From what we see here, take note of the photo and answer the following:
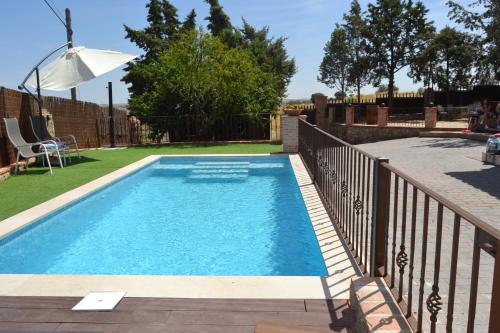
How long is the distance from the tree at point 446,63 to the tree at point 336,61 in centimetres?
919

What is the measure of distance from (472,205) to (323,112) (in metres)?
20.4

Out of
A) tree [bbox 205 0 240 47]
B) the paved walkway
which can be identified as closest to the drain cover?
the paved walkway

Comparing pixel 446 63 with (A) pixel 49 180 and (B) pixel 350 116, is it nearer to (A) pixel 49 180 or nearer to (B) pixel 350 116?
(B) pixel 350 116

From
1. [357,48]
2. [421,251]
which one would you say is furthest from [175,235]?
[357,48]

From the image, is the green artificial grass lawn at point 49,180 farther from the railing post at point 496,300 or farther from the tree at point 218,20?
the tree at point 218,20

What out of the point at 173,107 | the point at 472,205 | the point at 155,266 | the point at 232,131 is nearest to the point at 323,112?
the point at 232,131

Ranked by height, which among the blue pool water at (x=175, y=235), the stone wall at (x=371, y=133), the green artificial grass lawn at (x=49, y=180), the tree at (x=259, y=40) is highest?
the tree at (x=259, y=40)

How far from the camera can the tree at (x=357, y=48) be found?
34.7m

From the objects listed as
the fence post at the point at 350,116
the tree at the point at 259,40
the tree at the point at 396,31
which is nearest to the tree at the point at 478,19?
the fence post at the point at 350,116

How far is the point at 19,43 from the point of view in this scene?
20875 mm

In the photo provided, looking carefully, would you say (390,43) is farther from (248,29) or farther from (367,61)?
(248,29)

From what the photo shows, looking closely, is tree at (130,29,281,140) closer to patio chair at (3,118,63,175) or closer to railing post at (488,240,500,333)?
patio chair at (3,118,63,175)

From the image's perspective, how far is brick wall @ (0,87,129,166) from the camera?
9.42 metres

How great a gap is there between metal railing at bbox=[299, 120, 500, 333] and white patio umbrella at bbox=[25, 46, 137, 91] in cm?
683
